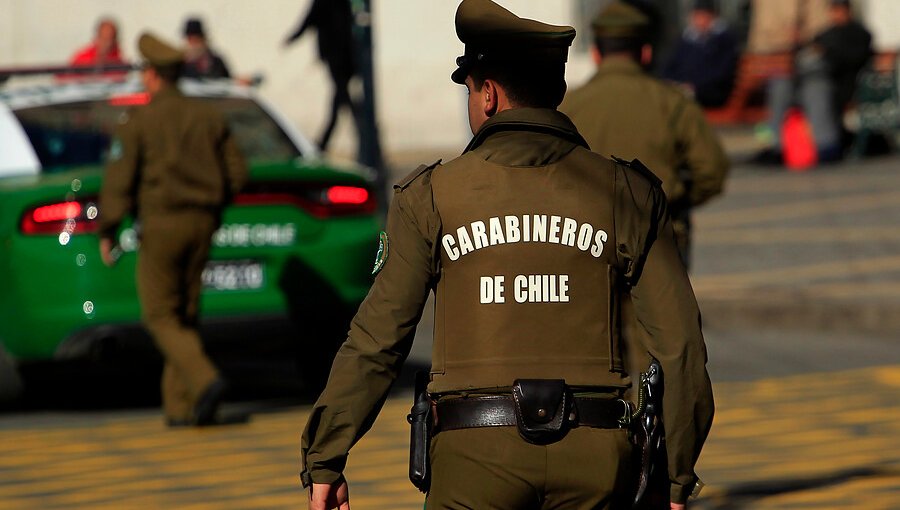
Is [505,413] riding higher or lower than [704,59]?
higher

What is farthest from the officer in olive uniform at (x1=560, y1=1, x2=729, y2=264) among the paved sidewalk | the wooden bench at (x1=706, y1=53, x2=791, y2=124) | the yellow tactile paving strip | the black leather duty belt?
the wooden bench at (x1=706, y1=53, x2=791, y2=124)

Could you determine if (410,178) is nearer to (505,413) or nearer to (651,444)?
(505,413)

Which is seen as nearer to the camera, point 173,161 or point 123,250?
point 173,161

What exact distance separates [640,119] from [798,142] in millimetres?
13070

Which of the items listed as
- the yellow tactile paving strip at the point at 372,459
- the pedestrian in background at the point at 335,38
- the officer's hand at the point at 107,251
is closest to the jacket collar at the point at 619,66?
the yellow tactile paving strip at the point at 372,459

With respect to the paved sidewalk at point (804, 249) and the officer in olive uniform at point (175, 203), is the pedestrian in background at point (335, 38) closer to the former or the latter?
the paved sidewalk at point (804, 249)

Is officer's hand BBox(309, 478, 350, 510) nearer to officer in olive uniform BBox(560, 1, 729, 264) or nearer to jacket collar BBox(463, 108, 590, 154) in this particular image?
jacket collar BBox(463, 108, 590, 154)

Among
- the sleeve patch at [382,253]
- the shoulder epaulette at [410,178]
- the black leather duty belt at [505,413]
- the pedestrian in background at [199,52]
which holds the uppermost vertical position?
the shoulder epaulette at [410,178]

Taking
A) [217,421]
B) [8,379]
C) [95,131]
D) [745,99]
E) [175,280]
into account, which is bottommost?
[745,99]

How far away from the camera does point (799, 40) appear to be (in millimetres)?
21906

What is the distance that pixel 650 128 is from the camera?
24.9 ft

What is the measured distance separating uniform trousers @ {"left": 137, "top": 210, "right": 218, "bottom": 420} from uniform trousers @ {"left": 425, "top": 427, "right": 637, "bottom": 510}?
5144 mm

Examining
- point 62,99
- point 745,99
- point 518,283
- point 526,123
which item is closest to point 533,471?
point 518,283

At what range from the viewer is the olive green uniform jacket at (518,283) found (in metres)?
3.81
